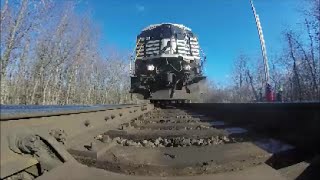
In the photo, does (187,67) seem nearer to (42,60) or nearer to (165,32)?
(165,32)

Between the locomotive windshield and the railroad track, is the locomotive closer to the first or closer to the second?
the locomotive windshield

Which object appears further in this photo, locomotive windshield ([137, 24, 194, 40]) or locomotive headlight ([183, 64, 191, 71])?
locomotive windshield ([137, 24, 194, 40])

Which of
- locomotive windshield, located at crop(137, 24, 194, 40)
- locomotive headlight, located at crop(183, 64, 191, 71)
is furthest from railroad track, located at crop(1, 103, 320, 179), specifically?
locomotive windshield, located at crop(137, 24, 194, 40)

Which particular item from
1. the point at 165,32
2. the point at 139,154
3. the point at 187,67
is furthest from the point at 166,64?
the point at 139,154

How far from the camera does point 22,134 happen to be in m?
1.42

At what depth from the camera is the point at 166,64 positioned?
1074cm

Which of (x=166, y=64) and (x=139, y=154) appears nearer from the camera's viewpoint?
(x=139, y=154)

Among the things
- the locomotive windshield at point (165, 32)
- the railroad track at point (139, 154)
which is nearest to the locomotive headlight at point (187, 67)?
the locomotive windshield at point (165, 32)

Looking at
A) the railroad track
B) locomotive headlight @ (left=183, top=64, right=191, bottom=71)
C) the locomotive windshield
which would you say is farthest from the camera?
the locomotive windshield

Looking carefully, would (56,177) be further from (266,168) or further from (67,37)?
(67,37)

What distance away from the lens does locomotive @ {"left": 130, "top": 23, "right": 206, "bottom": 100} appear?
423 inches

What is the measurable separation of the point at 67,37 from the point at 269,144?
28.8 m

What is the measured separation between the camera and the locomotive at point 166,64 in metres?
10.7

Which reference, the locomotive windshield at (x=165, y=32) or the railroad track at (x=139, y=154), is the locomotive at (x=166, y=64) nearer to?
the locomotive windshield at (x=165, y=32)
